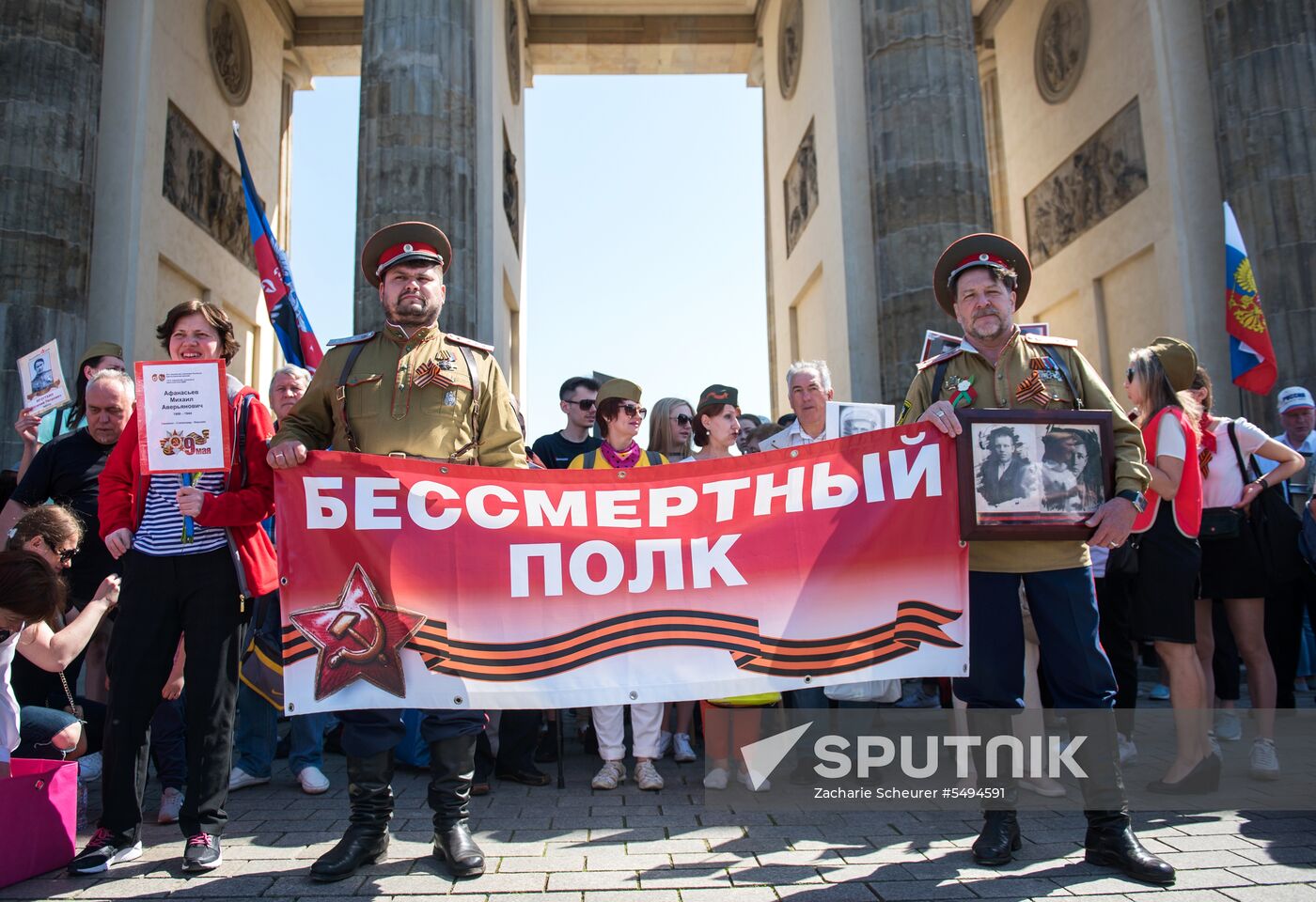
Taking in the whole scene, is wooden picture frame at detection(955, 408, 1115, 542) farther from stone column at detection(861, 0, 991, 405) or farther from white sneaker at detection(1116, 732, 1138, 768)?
stone column at detection(861, 0, 991, 405)

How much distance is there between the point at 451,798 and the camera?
3498 millimetres

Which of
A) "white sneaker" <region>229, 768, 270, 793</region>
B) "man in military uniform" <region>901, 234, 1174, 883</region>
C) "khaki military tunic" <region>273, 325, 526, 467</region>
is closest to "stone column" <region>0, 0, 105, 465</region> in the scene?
"white sneaker" <region>229, 768, 270, 793</region>

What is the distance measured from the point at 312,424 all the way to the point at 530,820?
6.59 feet

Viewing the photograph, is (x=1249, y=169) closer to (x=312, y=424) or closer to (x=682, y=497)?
(x=682, y=497)

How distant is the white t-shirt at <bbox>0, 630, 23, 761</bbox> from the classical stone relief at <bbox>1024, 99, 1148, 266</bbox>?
1500 centimetres

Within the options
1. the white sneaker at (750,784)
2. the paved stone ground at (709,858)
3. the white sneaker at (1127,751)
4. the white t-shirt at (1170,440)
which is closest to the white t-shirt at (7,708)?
the paved stone ground at (709,858)

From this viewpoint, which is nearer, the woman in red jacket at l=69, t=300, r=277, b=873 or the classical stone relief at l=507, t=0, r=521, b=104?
the woman in red jacket at l=69, t=300, r=277, b=873

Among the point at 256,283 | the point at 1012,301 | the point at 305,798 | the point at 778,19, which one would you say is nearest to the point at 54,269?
the point at 256,283

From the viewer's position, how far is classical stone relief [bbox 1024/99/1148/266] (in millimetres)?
14406

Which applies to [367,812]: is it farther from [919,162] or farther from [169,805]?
[919,162]

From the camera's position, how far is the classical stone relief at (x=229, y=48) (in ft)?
53.1

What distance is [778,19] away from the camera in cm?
1936

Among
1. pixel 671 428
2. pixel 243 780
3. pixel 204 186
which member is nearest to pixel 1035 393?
pixel 671 428

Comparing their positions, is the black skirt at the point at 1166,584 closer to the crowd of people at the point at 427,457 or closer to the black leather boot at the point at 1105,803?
the crowd of people at the point at 427,457
